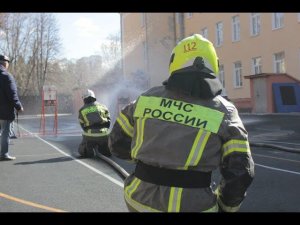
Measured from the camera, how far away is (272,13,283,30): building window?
27531 millimetres

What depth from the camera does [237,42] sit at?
32.6 m

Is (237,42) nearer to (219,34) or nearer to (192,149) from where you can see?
(219,34)

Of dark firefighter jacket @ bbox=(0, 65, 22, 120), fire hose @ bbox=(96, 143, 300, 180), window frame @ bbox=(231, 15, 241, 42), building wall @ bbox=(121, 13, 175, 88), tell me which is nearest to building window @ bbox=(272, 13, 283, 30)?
window frame @ bbox=(231, 15, 241, 42)

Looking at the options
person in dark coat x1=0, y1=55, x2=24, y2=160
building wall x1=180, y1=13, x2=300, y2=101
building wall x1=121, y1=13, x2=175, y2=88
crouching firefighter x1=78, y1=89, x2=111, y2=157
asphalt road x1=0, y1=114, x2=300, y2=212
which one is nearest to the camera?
asphalt road x1=0, y1=114, x2=300, y2=212

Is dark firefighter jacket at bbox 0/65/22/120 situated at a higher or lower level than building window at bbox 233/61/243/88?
lower

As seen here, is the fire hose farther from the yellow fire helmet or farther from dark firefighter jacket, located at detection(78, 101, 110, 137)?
the yellow fire helmet

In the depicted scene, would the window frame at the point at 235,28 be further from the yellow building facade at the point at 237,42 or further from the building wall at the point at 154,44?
the building wall at the point at 154,44

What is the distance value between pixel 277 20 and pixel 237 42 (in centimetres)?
491

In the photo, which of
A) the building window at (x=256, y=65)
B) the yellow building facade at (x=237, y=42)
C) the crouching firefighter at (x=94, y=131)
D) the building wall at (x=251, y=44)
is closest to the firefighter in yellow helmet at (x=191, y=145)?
the crouching firefighter at (x=94, y=131)

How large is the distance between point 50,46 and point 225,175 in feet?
204

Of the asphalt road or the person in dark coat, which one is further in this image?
the person in dark coat

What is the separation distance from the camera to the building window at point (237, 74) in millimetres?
32481

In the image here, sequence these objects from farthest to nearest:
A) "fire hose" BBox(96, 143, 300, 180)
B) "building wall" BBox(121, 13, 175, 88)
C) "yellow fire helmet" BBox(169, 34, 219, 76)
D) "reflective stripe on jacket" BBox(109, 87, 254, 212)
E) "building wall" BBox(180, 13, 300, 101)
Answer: "building wall" BBox(121, 13, 175, 88) < "building wall" BBox(180, 13, 300, 101) < "fire hose" BBox(96, 143, 300, 180) < "yellow fire helmet" BBox(169, 34, 219, 76) < "reflective stripe on jacket" BBox(109, 87, 254, 212)
